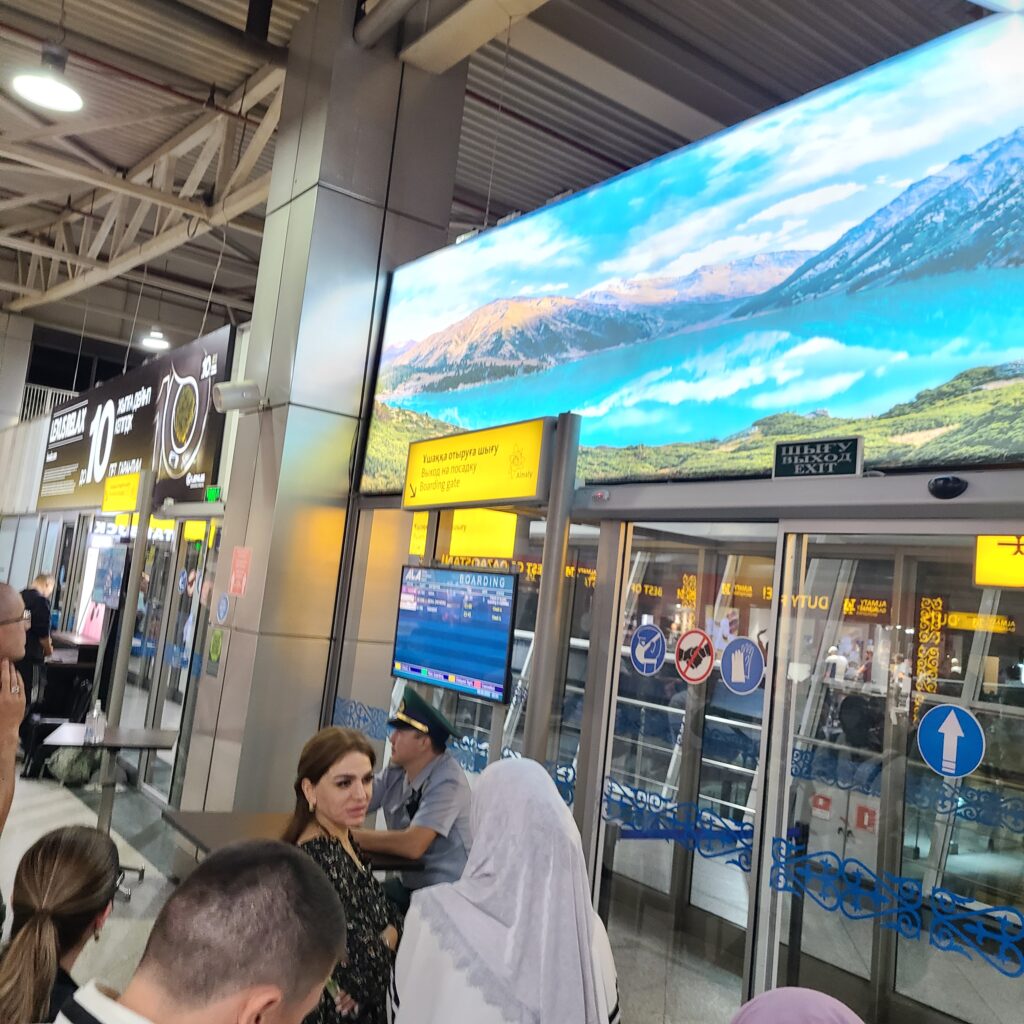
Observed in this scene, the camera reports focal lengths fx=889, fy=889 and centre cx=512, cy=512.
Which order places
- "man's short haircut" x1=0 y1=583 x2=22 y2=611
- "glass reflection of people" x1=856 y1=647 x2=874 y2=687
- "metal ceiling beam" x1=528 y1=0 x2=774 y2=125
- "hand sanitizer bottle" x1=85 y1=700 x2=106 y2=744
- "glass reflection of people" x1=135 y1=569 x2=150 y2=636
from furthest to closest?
"glass reflection of people" x1=135 y1=569 x2=150 y2=636, "metal ceiling beam" x1=528 y1=0 x2=774 y2=125, "hand sanitizer bottle" x1=85 y1=700 x2=106 y2=744, "glass reflection of people" x1=856 y1=647 x2=874 y2=687, "man's short haircut" x1=0 y1=583 x2=22 y2=611

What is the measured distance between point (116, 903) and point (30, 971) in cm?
392

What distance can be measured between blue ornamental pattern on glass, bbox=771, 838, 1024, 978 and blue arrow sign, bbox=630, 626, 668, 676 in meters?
0.83

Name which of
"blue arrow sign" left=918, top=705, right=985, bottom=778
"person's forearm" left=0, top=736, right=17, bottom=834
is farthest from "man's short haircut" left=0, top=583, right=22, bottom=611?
"blue arrow sign" left=918, top=705, right=985, bottom=778

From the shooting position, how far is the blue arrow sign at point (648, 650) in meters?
3.55

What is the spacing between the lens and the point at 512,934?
1637mm

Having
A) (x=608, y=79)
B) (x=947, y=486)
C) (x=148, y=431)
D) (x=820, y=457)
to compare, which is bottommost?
(x=947, y=486)

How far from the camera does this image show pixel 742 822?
10.4ft

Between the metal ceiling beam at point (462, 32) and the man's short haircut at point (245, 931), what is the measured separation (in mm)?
4802

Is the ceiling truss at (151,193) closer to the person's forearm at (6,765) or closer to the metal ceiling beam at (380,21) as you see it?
the metal ceiling beam at (380,21)

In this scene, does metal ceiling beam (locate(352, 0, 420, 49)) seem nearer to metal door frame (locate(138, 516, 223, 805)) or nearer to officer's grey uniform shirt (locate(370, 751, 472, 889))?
officer's grey uniform shirt (locate(370, 751, 472, 889))

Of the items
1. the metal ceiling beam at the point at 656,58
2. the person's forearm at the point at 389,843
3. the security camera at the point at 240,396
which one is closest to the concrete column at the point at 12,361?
the security camera at the point at 240,396

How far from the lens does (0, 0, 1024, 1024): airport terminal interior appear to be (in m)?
2.76

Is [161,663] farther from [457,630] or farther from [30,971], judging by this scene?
[30,971]

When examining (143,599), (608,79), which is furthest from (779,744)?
(143,599)
